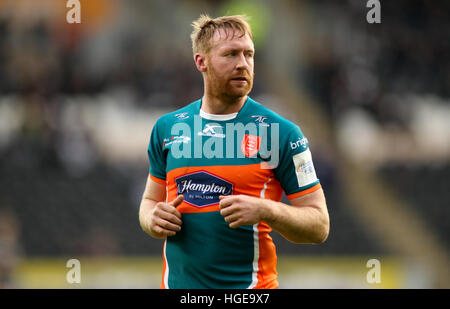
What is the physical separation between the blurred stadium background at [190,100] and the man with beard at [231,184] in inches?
243

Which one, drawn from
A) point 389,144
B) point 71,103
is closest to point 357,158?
point 389,144

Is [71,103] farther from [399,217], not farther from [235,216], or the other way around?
Answer: [235,216]

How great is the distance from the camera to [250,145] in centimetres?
363

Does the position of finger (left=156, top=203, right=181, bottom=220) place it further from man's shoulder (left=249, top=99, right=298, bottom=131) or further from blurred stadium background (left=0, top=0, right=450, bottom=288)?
blurred stadium background (left=0, top=0, right=450, bottom=288)

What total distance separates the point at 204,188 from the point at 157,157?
493mm

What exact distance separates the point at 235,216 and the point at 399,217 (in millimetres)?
10798

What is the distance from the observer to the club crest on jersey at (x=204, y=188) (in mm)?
3572

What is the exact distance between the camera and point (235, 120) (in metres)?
3.74

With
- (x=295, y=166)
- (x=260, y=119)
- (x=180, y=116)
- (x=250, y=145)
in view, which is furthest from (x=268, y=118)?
(x=180, y=116)

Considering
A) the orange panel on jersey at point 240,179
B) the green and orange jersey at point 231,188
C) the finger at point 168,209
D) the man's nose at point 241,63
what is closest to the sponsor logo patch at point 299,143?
the green and orange jersey at point 231,188

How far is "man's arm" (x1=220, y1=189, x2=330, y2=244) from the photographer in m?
3.25

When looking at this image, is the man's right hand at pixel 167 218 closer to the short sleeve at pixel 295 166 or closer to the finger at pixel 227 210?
the finger at pixel 227 210

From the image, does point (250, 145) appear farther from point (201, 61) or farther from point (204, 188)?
point (201, 61)

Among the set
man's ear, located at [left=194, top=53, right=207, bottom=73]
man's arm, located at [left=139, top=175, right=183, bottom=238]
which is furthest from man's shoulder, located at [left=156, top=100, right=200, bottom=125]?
man's arm, located at [left=139, top=175, right=183, bottom=238]
